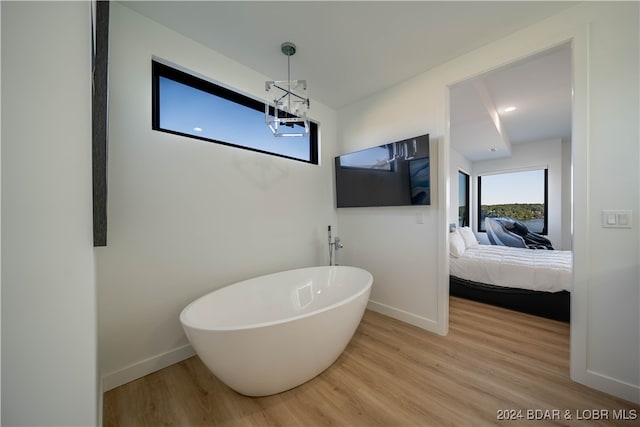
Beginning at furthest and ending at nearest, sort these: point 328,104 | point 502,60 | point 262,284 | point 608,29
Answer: point 328,104 < point 262,284 < point 502,60 < point 608,29

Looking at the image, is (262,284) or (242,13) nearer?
(242,13)

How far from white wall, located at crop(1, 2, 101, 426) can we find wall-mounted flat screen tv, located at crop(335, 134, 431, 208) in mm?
2244

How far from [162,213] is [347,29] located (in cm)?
196

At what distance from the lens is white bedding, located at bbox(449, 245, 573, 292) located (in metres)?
2.33

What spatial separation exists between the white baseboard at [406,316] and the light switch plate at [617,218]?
1.40 meters

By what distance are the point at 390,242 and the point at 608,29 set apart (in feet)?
6.87

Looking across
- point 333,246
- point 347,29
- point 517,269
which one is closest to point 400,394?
point 333,246

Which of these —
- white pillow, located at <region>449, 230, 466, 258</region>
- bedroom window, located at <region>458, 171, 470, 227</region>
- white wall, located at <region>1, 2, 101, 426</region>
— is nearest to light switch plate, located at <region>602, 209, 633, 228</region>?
white pillow, located at <region>449, 230, 466, 258</region>

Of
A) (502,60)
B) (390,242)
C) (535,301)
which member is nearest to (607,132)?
(502,60)

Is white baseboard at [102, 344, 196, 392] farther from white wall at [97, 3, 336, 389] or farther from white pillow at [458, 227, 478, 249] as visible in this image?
white pillow at [458, 227, 478, 249]

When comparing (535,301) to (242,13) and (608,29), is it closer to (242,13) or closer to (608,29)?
(608,29)

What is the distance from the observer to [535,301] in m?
2.41

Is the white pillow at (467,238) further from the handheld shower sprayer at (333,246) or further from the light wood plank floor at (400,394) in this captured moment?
the handheld shower sprayer at (333,246)

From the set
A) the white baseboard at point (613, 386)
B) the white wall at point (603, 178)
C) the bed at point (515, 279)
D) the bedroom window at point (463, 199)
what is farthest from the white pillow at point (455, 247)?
the bedroom window at point (463, 199)
